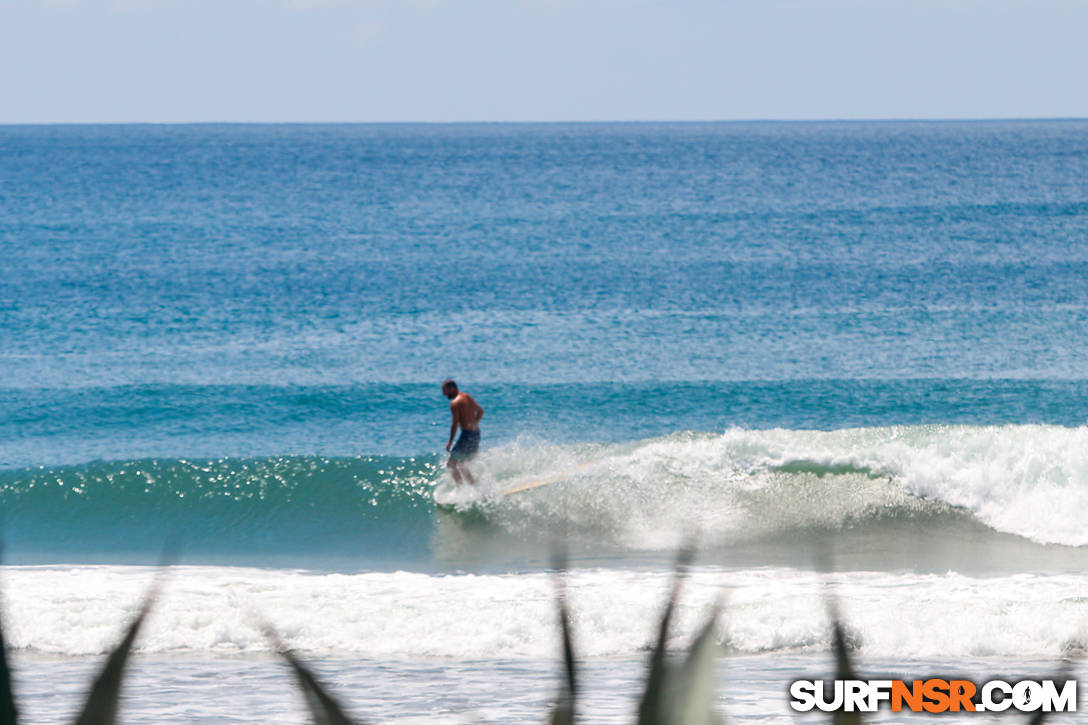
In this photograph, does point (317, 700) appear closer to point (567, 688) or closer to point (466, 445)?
point (567, 688)

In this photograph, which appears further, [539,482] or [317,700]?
[539,482]

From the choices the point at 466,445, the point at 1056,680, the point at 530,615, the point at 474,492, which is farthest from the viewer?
the point at 474,492

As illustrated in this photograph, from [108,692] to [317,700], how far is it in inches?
5.5

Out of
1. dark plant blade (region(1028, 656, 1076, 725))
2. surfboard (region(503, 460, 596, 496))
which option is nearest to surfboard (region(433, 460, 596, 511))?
surfboard (region(503, 460, 596, 496))

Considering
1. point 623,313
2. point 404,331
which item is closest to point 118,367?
point 404,331

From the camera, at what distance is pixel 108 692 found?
797 mm

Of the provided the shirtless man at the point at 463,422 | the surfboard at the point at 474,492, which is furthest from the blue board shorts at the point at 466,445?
the surfboard at the point at 474,492

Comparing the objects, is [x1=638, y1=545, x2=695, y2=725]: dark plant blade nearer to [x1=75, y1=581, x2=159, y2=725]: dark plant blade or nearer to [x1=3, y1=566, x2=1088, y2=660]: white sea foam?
[x1=75, y1=581, x2=159, y2=725]: dark plant blade

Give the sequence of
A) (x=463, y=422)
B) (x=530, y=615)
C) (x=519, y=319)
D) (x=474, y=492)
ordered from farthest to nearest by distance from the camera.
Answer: (x=519, y=319) → (x=474, y=492) → (x=463, y=422) → (x=530, y=615)

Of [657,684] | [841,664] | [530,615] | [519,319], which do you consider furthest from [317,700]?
[519,319]

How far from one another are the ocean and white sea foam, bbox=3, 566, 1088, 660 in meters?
0.04

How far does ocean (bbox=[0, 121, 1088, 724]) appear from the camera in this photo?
935 cm

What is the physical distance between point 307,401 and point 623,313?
36.6ft

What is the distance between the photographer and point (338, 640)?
9875 millimetres
